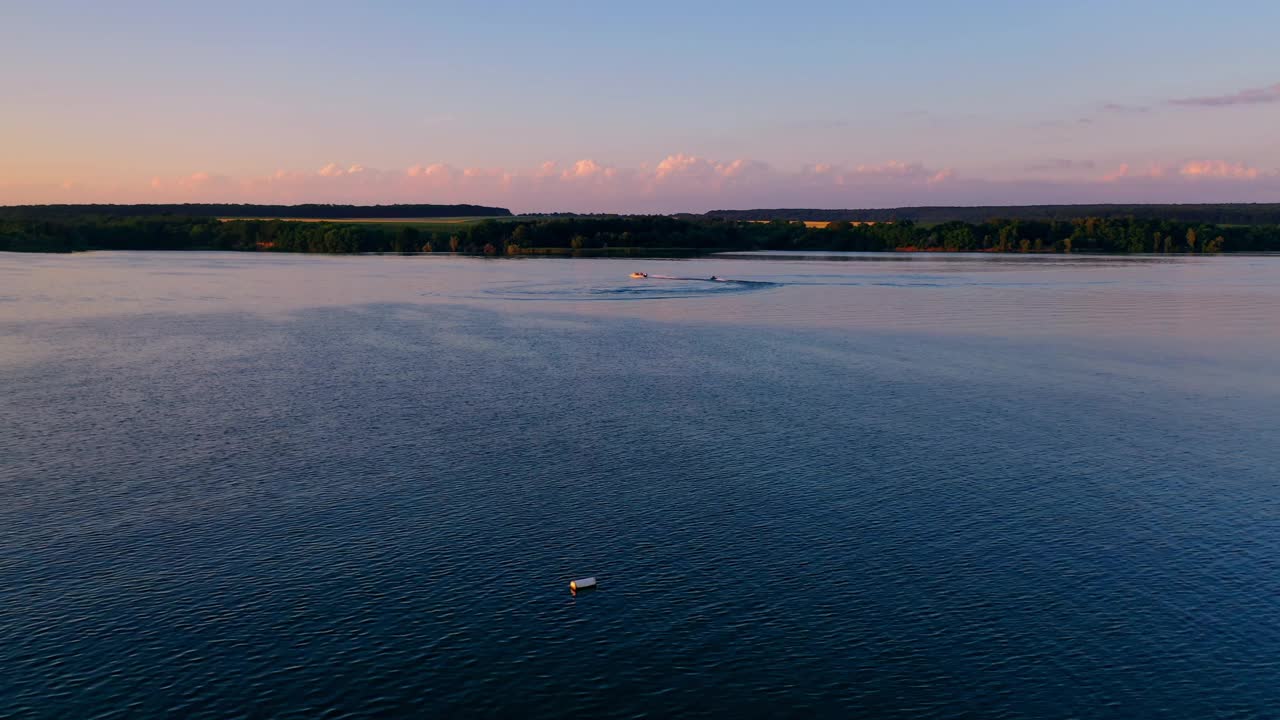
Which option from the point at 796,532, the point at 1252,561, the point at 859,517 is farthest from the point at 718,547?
the point at 1252,561

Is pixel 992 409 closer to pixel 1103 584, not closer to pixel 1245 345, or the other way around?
pixel 1103 584

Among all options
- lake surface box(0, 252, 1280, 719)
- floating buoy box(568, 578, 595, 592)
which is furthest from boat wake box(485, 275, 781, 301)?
floating buoy box(568, 578, 595, 592)

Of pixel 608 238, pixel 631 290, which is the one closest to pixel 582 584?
pixel 631 290

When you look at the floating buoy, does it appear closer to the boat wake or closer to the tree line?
the boat wake

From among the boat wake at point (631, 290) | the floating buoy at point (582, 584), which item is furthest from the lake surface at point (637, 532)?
the boat wake at point (631, 290)

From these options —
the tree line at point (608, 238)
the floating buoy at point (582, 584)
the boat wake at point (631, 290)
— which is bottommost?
the floating buoy at point (582, 584)

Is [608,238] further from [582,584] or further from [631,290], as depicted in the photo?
[582,584]

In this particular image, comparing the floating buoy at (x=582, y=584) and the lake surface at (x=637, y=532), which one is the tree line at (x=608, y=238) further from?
the floating buoy at (x=582, y=584)
